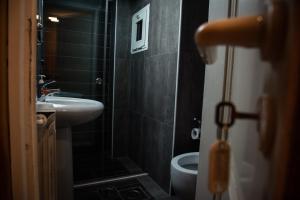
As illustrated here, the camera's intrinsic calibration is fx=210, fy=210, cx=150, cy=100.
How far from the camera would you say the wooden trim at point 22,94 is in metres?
0.51

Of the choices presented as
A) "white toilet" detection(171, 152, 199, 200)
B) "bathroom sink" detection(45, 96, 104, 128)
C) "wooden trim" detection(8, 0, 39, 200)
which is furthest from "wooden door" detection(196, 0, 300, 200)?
"white toilet" detection(171, 152, 199, 200)

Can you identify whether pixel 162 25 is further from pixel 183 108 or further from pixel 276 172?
pixel 276 172

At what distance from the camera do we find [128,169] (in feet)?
8.22

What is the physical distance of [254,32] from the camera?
24 centimetres

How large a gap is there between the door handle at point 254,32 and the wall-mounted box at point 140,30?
2.17m

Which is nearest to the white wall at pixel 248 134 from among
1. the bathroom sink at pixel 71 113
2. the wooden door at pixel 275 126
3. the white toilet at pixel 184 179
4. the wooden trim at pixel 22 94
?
the wooden door at pixel 275 126

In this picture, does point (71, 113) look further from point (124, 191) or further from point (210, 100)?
point (124, 191)

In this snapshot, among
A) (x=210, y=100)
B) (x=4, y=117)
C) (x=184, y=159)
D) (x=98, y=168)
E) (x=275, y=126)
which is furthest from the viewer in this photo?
(x=98, y=168)

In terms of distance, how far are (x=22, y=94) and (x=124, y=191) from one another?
1.74 meters

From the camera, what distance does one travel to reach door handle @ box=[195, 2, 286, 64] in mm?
207

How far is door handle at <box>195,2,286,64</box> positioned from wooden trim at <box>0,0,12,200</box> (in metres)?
0.47

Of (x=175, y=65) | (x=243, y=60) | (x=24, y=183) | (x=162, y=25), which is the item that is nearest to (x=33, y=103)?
(x=24, y=183)

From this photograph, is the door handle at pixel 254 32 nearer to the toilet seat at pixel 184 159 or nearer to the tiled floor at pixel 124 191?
the toilet seat at pixel 184 159

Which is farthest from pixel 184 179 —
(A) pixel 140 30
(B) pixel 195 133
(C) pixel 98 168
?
(A) pixel 140 30
